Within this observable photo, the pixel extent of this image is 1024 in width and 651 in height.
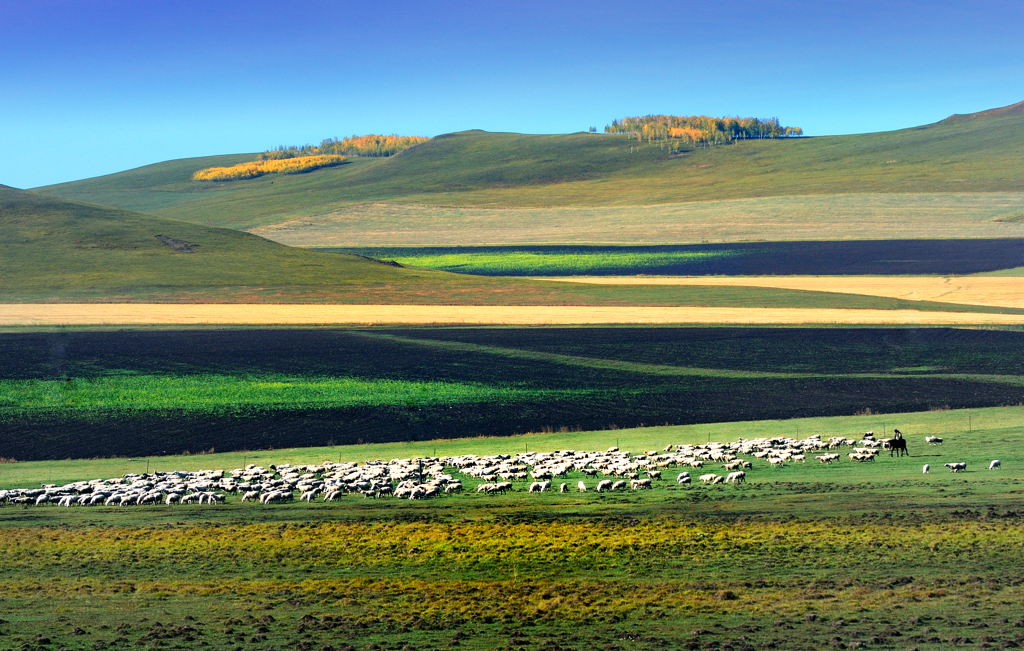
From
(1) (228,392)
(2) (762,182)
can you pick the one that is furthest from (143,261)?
(2) (762,182)

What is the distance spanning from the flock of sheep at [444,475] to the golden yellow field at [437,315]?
31677mm

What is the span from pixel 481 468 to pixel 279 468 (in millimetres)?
7362

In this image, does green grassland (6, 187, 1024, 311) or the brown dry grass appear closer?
the brown dry grass

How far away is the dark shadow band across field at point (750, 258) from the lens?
101 metres

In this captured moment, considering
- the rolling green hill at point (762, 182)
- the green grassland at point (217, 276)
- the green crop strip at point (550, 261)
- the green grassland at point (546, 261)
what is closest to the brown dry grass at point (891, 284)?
the green grassland at point (217, 276)

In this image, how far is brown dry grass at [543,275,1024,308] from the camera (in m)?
82.2

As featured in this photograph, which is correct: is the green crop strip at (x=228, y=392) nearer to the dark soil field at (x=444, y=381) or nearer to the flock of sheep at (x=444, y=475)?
the dark soil field at (x=444, y=381)

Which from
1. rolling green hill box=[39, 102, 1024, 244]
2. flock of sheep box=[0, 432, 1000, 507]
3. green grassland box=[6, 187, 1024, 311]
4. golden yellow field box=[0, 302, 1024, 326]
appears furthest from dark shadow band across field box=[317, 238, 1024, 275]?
flock of sheep box=[0, 432, 1000, 507]

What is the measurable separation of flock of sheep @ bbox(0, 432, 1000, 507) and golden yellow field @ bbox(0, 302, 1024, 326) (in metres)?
31.7

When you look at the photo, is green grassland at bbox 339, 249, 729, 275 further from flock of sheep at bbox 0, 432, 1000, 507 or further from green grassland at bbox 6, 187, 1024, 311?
flock of sheep at bbox 0, 432, 1000, 507

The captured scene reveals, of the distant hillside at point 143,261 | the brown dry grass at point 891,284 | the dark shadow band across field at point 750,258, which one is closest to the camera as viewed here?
the brown dry grass at point 891,284

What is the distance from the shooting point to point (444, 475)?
34.6 meters

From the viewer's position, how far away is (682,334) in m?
65.3

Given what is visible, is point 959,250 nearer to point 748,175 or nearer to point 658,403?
point 658,403
